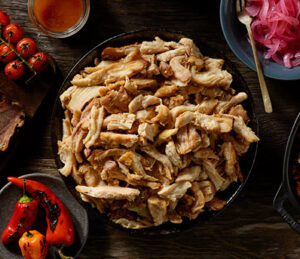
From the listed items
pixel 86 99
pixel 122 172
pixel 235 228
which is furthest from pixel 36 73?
pixel 235 228

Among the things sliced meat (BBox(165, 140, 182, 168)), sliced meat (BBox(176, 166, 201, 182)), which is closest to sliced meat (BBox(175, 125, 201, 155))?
sliced meat (BBox(165, 140, 182, 168))

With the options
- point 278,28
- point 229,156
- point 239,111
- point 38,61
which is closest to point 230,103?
point 239,111

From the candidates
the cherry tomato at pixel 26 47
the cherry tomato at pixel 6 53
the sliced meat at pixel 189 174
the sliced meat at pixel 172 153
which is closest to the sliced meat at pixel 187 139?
the sliced meat at pixel 172 153

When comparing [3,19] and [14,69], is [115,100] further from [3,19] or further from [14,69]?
[3,19]

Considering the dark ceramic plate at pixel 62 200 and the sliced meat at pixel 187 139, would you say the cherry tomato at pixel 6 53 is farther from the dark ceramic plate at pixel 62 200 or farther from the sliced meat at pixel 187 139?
the sliced meat at pixel 187 139

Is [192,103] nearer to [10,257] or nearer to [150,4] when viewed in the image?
[150,4]

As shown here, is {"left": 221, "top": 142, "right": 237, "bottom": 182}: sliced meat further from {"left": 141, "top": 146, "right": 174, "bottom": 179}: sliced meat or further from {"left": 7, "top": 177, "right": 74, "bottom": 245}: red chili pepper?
{"left": 7, "top": 177, "right": 74, "bottom": 245}: red chili pepper

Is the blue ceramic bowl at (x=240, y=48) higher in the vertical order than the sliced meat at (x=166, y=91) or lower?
higher
